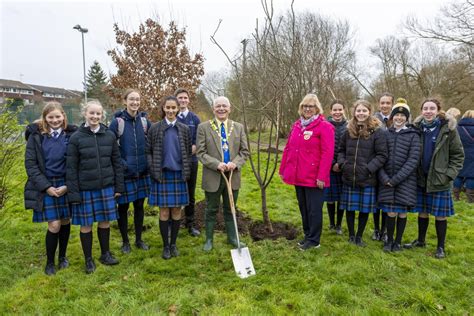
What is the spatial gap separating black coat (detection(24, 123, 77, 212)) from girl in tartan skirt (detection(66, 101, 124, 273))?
26 centimetres

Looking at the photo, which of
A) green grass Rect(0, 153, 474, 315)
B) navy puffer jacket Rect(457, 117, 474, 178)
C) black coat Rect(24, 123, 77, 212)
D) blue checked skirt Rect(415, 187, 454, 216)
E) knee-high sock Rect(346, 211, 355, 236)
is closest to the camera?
green grass Rect(0, 153, 474, 315)

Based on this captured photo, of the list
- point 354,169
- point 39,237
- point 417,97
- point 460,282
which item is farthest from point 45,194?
point 417,97

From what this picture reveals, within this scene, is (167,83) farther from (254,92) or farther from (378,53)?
(378,53)

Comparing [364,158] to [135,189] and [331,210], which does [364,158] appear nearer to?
[331,210]

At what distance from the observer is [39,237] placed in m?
4.72

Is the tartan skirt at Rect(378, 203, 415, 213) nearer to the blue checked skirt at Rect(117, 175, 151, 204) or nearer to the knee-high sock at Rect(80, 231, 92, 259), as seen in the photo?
the blue checked skirt at Rect(117, 175, 151, 204)

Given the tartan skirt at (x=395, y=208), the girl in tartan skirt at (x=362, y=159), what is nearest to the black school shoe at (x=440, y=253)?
the tartan skirt at (x=395, y=208)

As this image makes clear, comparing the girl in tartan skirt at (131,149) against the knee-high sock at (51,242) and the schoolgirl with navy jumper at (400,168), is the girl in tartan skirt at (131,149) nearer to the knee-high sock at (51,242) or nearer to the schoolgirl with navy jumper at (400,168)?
the knee-high sock at (51,242)

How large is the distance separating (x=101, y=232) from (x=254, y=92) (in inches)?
150

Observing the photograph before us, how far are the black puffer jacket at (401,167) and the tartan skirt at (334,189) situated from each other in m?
0.70

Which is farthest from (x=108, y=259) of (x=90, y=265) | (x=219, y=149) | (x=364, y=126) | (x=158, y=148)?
(x=364, y=126)

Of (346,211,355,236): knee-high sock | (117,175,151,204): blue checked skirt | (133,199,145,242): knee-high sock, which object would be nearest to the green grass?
(346,211,355,236): knee-high sock

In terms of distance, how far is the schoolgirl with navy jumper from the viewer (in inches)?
155

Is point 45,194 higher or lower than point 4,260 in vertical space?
higher
